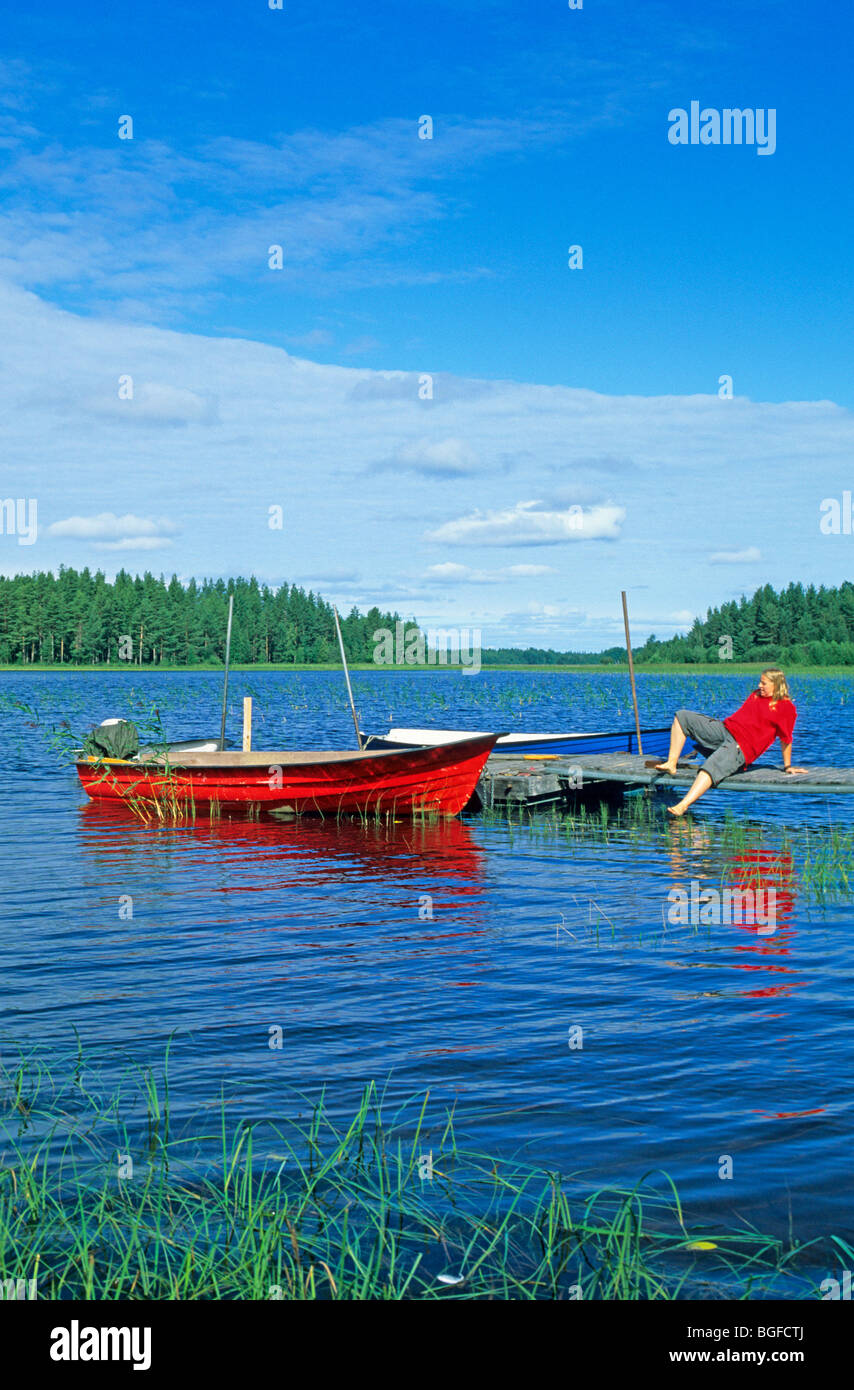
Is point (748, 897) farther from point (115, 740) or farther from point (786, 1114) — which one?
point (115, 740)

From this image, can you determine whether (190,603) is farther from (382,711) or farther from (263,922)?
(263,922)

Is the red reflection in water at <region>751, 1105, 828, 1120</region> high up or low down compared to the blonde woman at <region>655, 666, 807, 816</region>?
down

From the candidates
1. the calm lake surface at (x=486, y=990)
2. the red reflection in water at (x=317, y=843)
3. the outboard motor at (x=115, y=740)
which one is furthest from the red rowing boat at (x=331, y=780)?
the calm lake surface at (x=486, y=990)

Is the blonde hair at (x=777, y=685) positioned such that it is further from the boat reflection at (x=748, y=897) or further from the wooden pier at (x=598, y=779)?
the boat reflection at (x=748, y=897)

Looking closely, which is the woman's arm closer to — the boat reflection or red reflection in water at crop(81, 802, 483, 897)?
the boat reflection

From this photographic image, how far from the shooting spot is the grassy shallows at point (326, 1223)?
4.57 meters

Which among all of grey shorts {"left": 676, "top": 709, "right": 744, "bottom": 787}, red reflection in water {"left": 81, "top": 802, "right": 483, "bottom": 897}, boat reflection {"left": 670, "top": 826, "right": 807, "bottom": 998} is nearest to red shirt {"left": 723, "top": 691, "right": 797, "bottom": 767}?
grey shorts {"left": 676, "top": 709, "right": 744, "bottom": 787}

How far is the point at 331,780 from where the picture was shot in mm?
20219

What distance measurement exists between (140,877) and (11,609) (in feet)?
432

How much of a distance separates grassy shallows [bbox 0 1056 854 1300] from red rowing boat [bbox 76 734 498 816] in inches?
530

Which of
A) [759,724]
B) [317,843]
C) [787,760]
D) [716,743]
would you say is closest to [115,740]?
[317,843]

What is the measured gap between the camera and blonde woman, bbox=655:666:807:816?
55.3 feet
